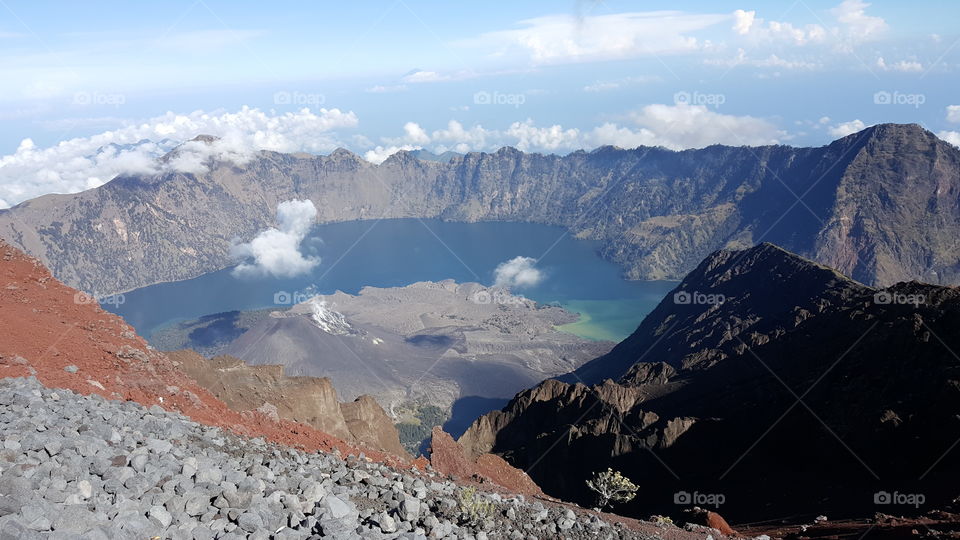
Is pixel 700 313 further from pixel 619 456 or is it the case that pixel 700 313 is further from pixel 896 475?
pixel 896 475

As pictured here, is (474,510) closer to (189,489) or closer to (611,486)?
(189,489)

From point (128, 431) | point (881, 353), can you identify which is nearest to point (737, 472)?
point (881, 353)

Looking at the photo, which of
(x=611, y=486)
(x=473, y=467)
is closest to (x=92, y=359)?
(x=473, y=467)

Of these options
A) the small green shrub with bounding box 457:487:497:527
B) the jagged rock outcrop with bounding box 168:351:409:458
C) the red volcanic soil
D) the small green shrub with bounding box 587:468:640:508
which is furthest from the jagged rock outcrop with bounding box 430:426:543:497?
the small green shrub with bounding box 457:487:497:527

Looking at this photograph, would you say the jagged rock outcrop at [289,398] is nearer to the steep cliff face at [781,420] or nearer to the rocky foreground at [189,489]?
the rocky foreground at [189,489]

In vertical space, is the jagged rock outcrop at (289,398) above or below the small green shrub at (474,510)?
below

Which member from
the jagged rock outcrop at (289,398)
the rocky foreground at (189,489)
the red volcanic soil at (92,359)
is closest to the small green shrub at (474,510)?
the rocky foreground at (189,489)
